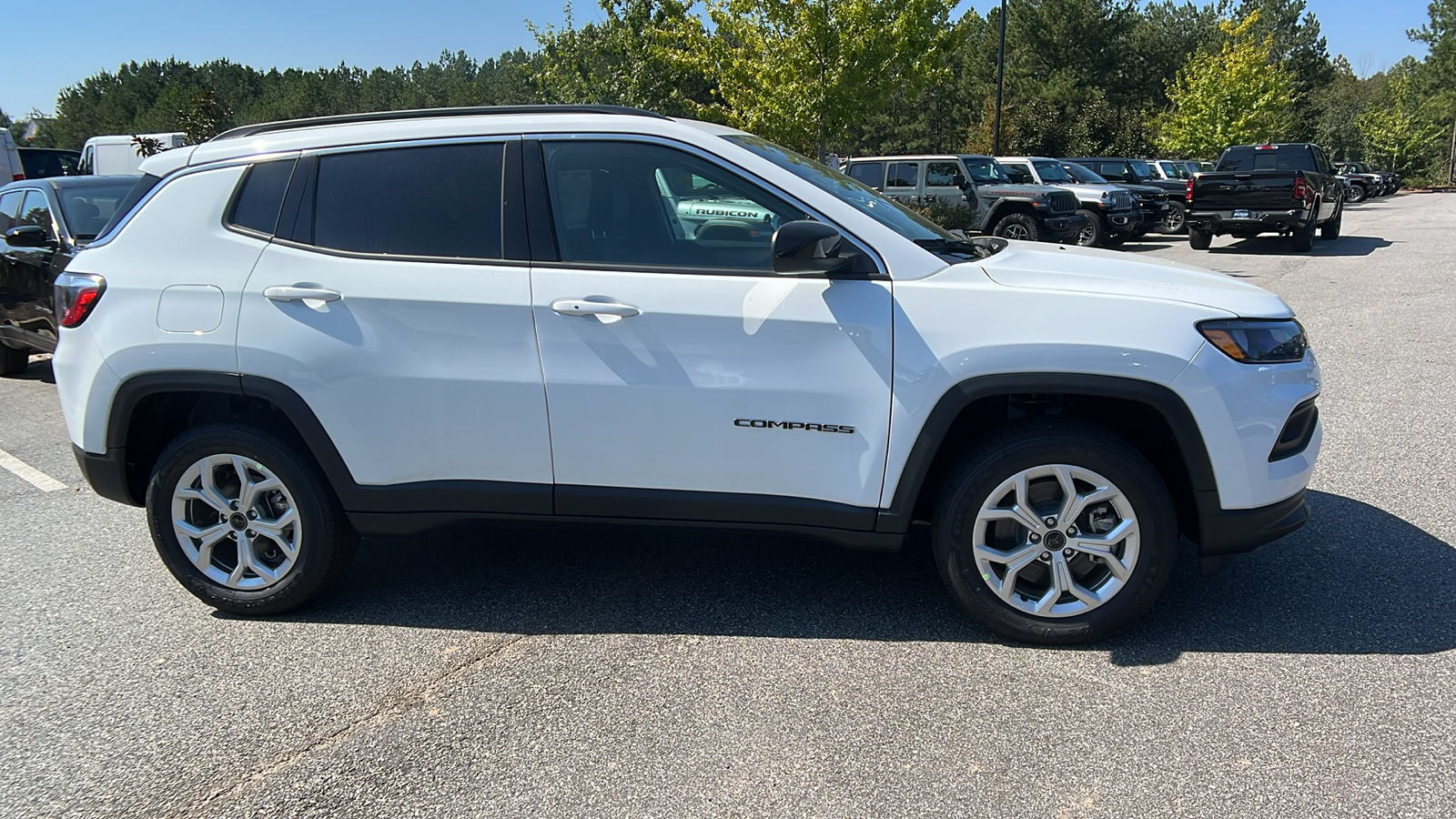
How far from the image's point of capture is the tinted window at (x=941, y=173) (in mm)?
17875

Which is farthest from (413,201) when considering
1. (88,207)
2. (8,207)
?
(8,207)

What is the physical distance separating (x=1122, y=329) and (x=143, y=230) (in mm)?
3564

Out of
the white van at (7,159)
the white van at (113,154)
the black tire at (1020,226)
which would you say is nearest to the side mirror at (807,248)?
the black tire at (1020,226)

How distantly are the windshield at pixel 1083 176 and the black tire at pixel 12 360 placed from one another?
1685 cm

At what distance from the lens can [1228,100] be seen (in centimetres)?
4138

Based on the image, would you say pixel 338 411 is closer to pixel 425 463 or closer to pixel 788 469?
pixel 425 463

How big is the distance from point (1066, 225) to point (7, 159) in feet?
65.7

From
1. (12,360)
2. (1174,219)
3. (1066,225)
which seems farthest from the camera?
(1174,219)

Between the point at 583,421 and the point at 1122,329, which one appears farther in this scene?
the point at 583,421

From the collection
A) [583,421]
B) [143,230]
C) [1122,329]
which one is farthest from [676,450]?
[143,230]

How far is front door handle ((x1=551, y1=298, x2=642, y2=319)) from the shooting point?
3.46 meters

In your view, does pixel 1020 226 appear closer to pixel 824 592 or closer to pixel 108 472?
pixel 824 592

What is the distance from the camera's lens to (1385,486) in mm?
5098

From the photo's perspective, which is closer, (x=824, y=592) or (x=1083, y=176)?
(x=824, y=592)
